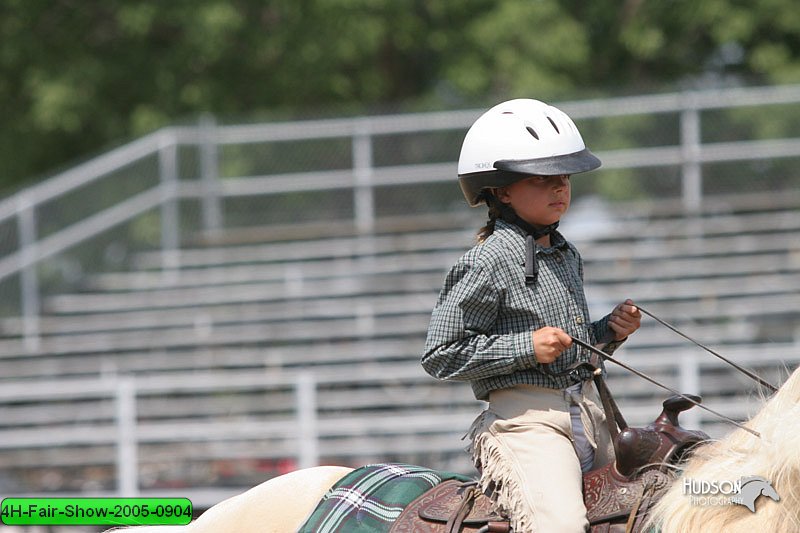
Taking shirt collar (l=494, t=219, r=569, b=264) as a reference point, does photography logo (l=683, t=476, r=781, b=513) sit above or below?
below

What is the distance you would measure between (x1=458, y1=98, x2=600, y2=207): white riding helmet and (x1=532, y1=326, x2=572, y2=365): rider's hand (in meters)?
0.49

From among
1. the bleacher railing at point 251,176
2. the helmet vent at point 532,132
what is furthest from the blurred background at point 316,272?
the helmet vent at point 532,132

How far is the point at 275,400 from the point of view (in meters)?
11.8

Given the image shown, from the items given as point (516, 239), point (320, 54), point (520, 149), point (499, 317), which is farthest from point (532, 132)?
point (320, 54)

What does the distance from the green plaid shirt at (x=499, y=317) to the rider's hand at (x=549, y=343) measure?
1.6 inches

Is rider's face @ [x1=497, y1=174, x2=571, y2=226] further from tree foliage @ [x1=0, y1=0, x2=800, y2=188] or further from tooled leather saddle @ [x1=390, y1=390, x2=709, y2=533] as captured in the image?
tree foliage @ [x1=0, y1=0, x2=800, y2=188]

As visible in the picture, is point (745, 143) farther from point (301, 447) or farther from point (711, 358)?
point (301, 447)

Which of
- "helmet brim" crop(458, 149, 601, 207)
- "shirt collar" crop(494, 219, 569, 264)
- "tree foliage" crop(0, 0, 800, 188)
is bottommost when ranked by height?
"shirt collar" crop(494, 219, 569, 264)

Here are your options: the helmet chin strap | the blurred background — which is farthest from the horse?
the blurred background

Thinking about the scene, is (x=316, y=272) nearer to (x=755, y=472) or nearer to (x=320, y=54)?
(x=320, y=54)

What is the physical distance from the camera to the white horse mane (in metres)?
3.19

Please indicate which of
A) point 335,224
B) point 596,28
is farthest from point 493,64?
point 335,224

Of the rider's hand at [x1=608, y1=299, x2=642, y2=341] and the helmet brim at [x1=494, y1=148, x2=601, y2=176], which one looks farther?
the rider's hand at [x1=608, y1=299, x2=642, y2=341]

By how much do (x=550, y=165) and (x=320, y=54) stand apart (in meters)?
14.3
